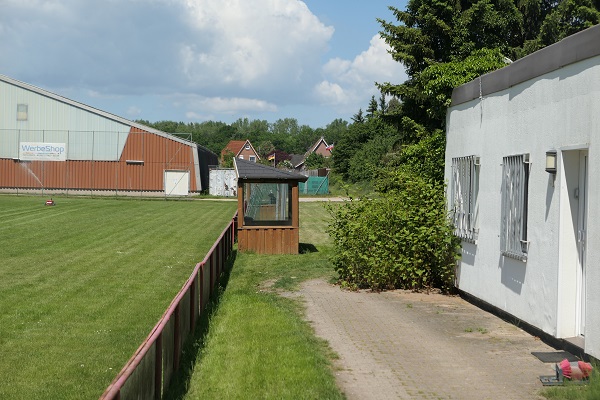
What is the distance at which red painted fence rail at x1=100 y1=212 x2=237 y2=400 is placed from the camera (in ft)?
18.4

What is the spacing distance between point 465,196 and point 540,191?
3615 millimetres

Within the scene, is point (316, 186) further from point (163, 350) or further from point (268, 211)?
point (163, 350)

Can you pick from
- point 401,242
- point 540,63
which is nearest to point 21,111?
point 401,242

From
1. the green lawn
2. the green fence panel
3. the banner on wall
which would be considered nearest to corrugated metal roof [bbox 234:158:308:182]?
the green lawn

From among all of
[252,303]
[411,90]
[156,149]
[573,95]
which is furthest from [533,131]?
[156,149]

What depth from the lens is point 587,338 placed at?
830 centimetres

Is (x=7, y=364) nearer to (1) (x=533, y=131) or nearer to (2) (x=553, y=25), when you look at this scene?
(1) (x=533, y=131)

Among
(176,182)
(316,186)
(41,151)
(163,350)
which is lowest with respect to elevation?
(163,350)

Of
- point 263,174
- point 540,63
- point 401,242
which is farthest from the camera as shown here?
point 263,174

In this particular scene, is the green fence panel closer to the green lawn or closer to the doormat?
the green lawn

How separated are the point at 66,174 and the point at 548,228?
2152 inches

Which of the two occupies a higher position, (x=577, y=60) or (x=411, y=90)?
(x=411, y=90)

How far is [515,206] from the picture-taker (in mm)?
10906

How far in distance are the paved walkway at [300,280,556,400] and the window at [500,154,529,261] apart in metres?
1.10
